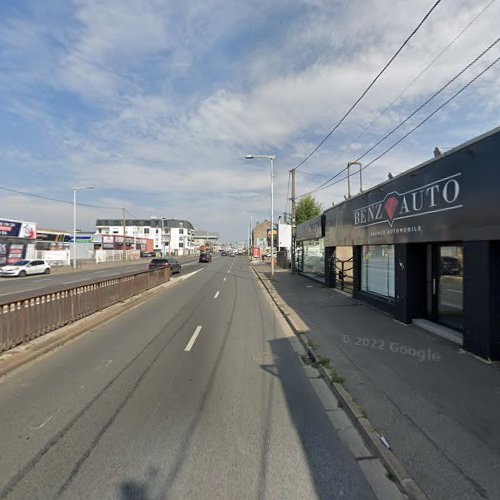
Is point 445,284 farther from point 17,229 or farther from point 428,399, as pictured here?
point 17,229

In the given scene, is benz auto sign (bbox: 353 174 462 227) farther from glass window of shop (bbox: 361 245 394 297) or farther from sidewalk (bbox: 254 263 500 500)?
sidewalk (bbox: 254 263 500 500)

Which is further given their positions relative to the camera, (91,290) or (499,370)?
(91,290)

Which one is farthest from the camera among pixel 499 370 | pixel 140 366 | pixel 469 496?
pixel 140 366

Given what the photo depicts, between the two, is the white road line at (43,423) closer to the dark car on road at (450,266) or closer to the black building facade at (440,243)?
the black building facade at (440,243)

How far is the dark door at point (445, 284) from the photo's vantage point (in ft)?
26.6

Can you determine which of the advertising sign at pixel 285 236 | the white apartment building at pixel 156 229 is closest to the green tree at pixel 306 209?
the advertising sign at pixel 285 236

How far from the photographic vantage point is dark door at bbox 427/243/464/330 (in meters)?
8.12

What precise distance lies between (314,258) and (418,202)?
1501cm

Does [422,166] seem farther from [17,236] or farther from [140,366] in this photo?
[17,236]

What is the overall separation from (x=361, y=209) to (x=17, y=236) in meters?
37.3

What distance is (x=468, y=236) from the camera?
6512 mm

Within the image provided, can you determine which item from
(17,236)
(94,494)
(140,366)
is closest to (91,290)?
(140,366)

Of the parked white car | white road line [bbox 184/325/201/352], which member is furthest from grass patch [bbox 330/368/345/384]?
the parked white car

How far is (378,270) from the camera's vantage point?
11.8 metres
